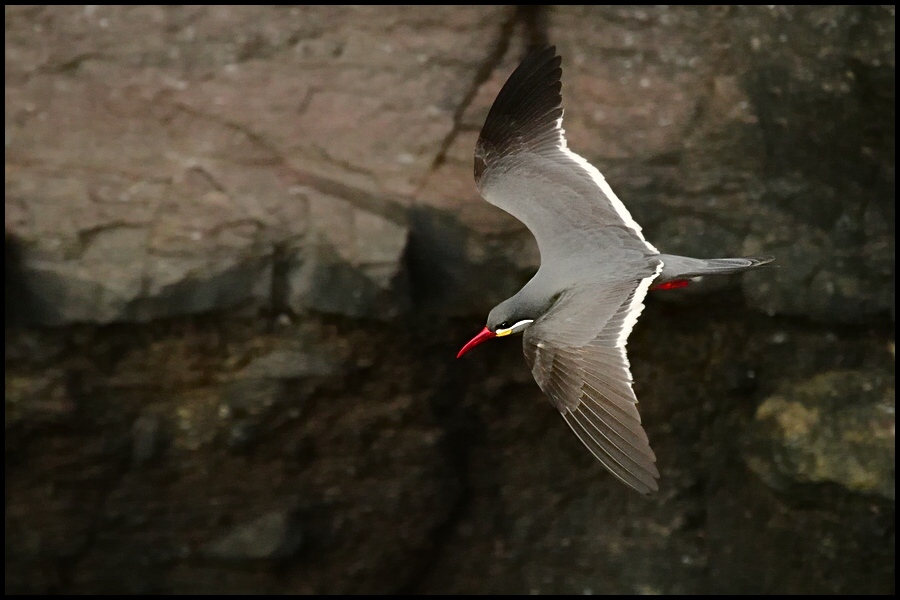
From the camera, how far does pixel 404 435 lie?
4070mm

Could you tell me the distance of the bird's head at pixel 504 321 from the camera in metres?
3.05

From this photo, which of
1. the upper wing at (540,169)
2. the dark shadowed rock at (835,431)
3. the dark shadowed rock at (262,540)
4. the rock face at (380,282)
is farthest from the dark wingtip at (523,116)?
the dark shadowed rock at (262,540)

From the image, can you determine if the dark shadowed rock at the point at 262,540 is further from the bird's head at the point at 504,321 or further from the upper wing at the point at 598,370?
the upper wing at the point at 598,370

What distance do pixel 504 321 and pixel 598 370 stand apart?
31 cm

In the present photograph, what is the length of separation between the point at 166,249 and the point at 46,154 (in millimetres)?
565

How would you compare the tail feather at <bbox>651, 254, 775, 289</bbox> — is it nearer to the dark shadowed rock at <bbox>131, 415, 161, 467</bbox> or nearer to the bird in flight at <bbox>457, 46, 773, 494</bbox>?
the bird in flight at <bbox>457, 46, 773, 494</bbox>

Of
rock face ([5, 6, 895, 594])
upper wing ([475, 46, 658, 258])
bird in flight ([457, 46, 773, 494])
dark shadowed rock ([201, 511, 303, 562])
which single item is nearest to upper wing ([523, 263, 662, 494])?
bird in flight ([457, 46, 773, 494])

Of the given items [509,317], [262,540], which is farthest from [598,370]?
[262,540]

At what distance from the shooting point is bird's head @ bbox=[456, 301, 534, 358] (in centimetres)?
305

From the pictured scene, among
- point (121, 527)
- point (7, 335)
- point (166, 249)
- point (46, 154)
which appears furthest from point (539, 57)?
point (121, 527)

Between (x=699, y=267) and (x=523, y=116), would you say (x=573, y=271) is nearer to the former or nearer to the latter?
(x=699, y=267)

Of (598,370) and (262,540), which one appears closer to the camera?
(598,370)

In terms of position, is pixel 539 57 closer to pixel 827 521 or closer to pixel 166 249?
pixel 166 249

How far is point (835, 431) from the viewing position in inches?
159
